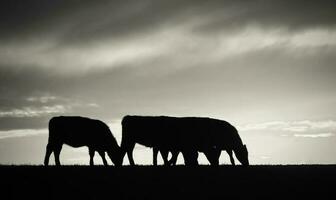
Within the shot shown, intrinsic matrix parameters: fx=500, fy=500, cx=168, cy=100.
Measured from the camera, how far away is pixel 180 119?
33531mm

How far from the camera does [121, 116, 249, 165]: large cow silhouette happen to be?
3180cm

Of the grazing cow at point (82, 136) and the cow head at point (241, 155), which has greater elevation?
the grazing cow at point (82, 136)

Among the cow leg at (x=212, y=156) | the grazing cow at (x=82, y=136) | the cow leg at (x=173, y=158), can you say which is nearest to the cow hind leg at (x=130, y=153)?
the grazing cow at (x=82, y=136)

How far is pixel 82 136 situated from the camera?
30.8 meters

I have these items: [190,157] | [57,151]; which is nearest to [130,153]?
[190,157]

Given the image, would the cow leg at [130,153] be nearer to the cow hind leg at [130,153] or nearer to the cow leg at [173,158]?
the cow hind leg at [130,153]

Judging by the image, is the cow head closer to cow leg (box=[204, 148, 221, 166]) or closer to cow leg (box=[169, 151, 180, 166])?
cow leg (box=[204, 148, 221, 166])
